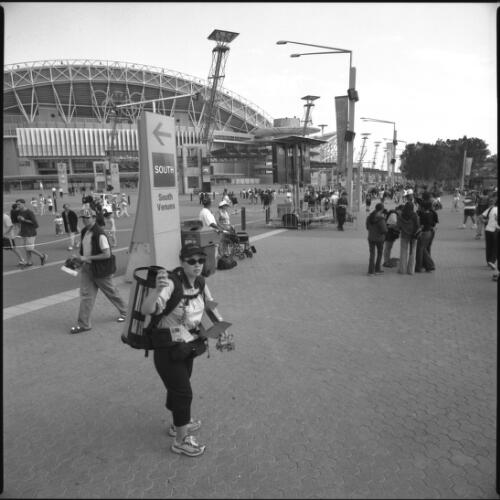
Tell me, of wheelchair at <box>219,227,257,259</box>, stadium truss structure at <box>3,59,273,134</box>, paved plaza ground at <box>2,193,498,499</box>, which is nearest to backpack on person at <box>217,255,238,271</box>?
wheelchair at <box>219,227,257,259</box>

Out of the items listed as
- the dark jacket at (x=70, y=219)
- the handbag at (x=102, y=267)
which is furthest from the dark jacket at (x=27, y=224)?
the handbag at (x=102, y=267)

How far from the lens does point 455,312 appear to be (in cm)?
664

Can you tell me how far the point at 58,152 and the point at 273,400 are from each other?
9409 cm

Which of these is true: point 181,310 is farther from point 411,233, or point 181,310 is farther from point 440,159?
point 440,159

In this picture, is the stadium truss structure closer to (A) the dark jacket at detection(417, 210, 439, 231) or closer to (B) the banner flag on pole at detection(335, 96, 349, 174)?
(B) the banner flag on pole at detection(335, 96, 349, 174)

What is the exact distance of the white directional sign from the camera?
284 inches

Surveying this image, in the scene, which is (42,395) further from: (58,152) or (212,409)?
(58,152)

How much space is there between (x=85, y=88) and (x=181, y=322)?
342 feet

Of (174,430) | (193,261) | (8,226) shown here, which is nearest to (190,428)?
(174,430)

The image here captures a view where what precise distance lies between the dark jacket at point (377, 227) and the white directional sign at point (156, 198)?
14.2ft

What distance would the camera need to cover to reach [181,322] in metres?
3.04

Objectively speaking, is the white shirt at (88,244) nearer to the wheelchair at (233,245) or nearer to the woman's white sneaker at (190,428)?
the woman's white sneaker at (190,428)

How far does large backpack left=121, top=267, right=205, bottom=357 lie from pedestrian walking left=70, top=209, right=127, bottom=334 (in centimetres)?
302

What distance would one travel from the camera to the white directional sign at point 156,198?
7.21 meters
